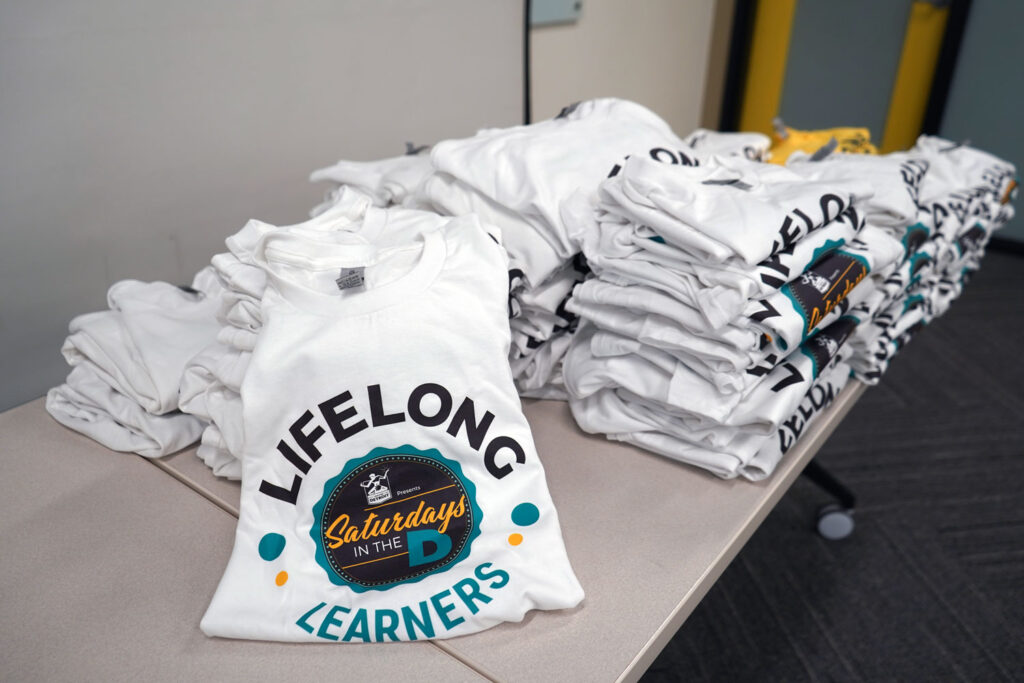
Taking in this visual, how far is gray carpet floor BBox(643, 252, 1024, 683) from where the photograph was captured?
1365 millimetres

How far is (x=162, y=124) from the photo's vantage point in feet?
4.03

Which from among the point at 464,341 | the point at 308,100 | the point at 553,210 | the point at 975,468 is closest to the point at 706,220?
the point at 553,210

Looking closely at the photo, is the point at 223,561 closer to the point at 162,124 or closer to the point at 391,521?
the point at 391,521

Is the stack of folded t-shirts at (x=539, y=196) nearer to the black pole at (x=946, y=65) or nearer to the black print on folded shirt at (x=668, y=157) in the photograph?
the black print on folded shirt at (x=668, y=157)

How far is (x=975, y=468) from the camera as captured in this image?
183 centimetres

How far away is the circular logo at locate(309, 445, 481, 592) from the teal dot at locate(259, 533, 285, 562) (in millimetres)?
34

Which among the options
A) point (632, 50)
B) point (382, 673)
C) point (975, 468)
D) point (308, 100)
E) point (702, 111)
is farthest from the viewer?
point (702, 111)

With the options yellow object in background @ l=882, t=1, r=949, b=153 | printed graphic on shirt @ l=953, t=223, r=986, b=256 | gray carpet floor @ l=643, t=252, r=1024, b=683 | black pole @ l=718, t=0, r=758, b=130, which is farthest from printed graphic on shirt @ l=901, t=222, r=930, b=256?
yellow object in background @ l=882, t=1, r=949, b=153

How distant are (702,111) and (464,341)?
8.43 feet

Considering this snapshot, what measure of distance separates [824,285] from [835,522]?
1.00 metres

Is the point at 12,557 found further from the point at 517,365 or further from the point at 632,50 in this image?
the point at 632,50

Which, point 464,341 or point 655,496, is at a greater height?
point 464,341

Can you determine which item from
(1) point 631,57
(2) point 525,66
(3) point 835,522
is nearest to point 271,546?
(3) point 835,522

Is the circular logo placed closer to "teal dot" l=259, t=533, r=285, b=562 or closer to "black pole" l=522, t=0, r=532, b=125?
"teal dot" l=259, t=533, r=285, b=562
